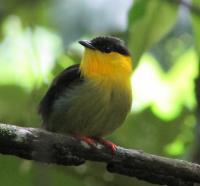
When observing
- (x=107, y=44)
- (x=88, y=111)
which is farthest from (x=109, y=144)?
(x=107, y=44)

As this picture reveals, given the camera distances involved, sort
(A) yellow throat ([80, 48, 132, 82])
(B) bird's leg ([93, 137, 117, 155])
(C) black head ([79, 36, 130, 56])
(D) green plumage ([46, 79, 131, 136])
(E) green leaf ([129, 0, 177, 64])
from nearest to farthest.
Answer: (E) green leaf ([129, 0, 177, 64]), (B) bird's leg ([93, 137, 117, 155]), (D) green plumage ([46, 79, 131, 136]), (A) yellow throat ([80, 48, 132, 82]), (C) black head ([79, 36, 130, 56])

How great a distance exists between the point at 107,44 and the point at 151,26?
1.71 m

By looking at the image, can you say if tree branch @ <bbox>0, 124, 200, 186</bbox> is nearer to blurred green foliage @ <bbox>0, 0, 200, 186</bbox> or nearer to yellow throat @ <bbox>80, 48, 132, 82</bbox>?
blurred green foliage @ <bbox>0, 0, 200, 186</bbox>

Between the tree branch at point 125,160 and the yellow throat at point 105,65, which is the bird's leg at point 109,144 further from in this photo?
the yellow throat at point 105,65

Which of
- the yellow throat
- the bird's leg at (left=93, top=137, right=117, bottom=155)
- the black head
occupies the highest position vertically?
the black head

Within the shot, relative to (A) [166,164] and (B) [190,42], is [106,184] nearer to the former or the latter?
(A) [166,164]

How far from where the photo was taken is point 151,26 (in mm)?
3312

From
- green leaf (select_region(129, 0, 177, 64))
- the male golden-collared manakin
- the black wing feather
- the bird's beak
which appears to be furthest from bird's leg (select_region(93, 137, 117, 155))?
the bird's beak

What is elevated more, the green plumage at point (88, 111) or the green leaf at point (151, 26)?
the green leaf at point (151, 26)

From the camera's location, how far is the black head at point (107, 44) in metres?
4.89

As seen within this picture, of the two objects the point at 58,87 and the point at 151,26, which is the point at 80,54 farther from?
the point at 151,26

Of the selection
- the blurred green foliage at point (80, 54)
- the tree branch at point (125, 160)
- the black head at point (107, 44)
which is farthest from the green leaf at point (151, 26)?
the black head at point (107, 44)

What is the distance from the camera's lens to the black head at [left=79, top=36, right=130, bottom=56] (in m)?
4.89

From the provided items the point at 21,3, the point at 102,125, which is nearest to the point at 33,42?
the point at 21,3
